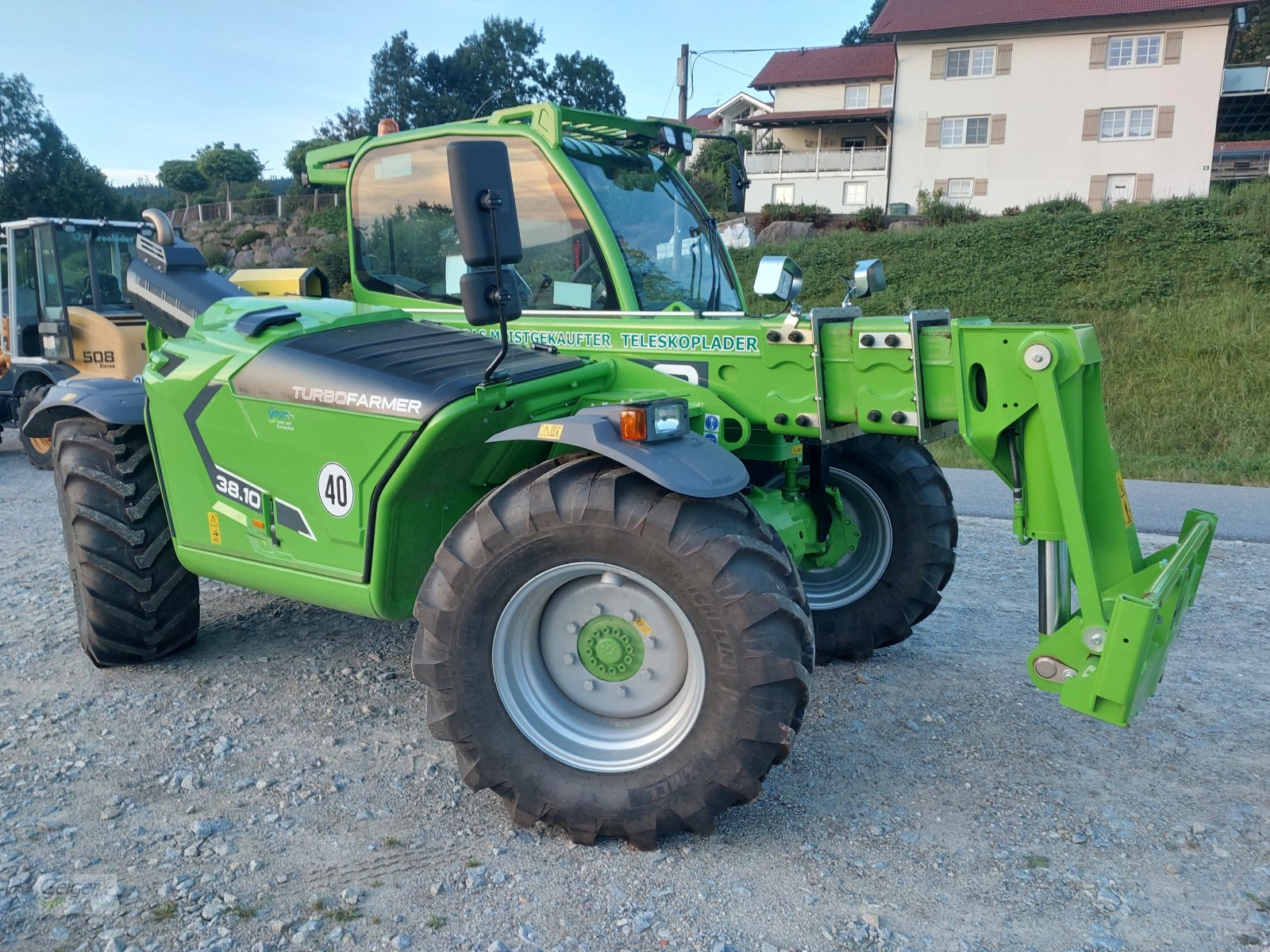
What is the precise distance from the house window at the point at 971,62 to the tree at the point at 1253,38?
20895 millimetres

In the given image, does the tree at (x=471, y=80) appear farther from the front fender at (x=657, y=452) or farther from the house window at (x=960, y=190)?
the front fender at (x=657, y=452)

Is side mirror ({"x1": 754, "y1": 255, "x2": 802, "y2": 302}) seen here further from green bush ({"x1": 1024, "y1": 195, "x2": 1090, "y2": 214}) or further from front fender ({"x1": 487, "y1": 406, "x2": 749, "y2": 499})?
green bush ({"x1": 1024, "y1": 195, "x2": 1090, "y2": 214})

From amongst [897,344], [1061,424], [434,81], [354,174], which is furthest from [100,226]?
[434,81]

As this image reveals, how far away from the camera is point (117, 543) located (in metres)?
4.24

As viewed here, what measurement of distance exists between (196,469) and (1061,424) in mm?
3180

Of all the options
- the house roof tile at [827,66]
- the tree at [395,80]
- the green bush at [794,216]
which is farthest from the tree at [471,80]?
the green bush at [794,216]

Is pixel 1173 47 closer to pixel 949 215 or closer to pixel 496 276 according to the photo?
pixel 949 215

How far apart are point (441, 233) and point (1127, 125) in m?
34.5

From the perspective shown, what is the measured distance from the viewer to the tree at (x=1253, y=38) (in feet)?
155

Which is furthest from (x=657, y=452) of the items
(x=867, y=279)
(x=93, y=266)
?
(x=93, y=266)

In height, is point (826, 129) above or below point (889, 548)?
above

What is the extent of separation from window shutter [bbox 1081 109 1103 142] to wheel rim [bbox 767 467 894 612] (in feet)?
110

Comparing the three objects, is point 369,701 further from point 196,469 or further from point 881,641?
point 881,641

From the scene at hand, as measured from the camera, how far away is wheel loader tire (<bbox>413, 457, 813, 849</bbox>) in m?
2.85
